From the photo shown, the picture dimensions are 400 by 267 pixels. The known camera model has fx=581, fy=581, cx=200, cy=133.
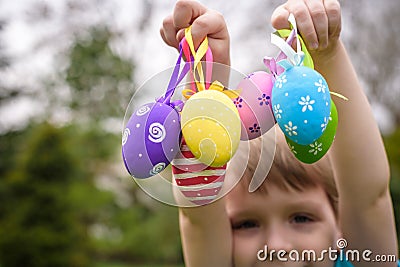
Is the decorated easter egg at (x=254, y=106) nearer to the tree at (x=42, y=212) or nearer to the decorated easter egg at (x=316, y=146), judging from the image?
the decorated easter egg at (x=316, y=146)

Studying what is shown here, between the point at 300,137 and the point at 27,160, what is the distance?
4876mm

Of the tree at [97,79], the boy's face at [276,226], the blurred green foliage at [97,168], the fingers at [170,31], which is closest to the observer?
Answer: the fingers at [170,31]

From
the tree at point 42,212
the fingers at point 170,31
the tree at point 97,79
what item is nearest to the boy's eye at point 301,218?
the fingers at point 170,31

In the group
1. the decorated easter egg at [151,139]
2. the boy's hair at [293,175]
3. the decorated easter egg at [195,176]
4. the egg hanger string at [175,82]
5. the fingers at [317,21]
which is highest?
the fingers at [317,21]

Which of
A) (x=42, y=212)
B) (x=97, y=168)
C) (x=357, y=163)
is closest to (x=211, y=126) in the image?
(x=357, y=163)

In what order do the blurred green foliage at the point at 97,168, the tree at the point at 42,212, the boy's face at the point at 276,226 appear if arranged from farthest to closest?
the blurred green foliage at the point at 97,168
the tree at the point at 42,212
the boy's face at the point at 276,226

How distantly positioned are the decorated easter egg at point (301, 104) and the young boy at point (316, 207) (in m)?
0.13

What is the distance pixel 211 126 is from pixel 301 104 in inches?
4.2

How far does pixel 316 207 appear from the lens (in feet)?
3.27

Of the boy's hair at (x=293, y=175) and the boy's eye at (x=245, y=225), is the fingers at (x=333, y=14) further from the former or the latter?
the boy's eye at (x=245, y=225)

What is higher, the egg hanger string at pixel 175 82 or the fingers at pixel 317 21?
the fingers at pixel 317 21

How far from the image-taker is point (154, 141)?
0.67 meters

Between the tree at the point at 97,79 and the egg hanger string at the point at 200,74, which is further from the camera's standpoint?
the tree at the point at 97,79

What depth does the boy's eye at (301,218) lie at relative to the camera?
98 centimetres
